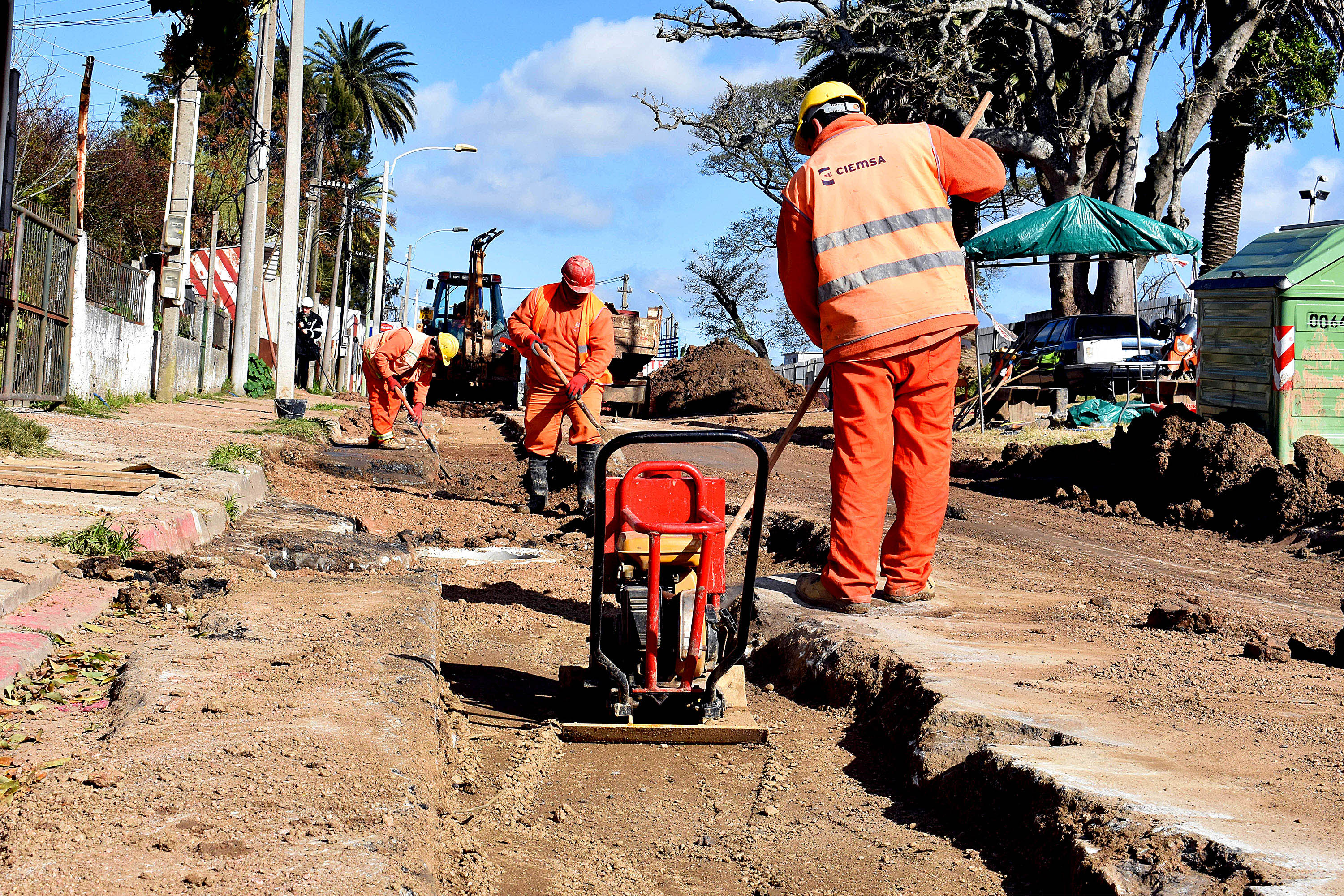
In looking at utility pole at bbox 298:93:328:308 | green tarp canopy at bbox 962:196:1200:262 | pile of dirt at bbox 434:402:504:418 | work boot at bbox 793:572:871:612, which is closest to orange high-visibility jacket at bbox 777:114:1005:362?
work boot at bbox 793:572:871:612

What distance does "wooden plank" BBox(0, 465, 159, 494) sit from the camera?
661 cm

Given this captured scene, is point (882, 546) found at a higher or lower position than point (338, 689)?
higher

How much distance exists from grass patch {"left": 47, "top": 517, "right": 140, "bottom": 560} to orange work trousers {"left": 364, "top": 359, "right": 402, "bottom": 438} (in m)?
8.03

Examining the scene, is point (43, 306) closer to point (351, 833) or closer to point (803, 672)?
point (803, 672)

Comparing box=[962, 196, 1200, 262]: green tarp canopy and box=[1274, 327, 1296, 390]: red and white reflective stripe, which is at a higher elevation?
box=[962, 196, 1200, 262]: green tarp canopy

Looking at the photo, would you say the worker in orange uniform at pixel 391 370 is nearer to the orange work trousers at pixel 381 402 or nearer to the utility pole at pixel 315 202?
the orange work trousers at pixel 381 402

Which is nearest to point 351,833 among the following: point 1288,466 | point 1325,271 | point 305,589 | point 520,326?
point 305,589

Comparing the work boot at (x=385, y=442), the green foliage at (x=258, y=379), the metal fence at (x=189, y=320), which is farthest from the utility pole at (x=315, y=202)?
the work boot at (x=385, y=442)

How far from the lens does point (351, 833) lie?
2.55 meters

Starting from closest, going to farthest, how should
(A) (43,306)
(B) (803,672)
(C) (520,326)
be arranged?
(B) (803,672) < (C) (520,326) < (A) (43,306)

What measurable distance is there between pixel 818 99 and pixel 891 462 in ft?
5.71

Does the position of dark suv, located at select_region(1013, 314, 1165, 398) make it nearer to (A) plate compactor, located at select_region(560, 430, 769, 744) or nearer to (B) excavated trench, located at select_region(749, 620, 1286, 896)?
(B) excavated trench, located at select_region(749, 620, 1286, 896)

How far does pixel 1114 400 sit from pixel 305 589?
49.6 ft

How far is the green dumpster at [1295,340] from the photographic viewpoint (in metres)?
10.4
